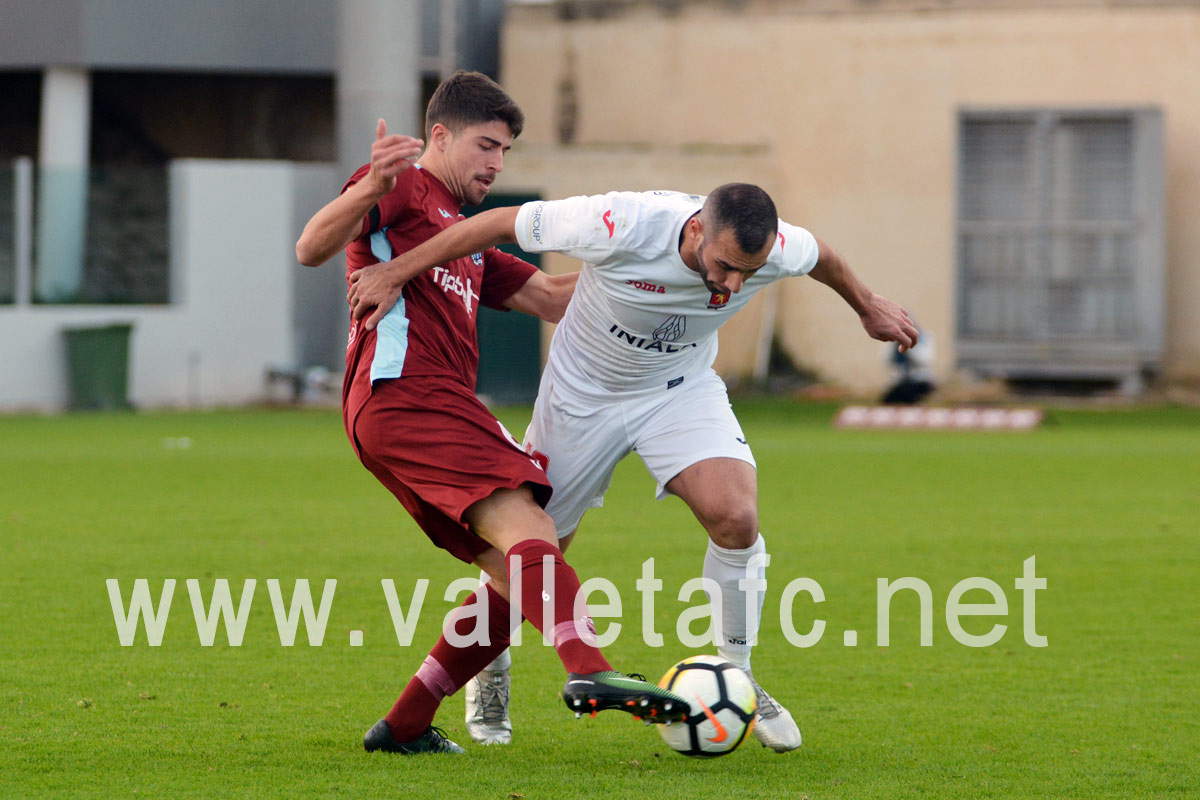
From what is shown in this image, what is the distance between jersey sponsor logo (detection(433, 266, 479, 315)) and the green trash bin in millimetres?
17583

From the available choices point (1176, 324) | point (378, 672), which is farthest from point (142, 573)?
point (1176, 324)

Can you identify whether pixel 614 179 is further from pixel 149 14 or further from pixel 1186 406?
pixel 1186 406

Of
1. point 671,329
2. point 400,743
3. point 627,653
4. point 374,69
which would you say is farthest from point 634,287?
point 374,69

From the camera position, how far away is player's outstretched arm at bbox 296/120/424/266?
4.62 meters

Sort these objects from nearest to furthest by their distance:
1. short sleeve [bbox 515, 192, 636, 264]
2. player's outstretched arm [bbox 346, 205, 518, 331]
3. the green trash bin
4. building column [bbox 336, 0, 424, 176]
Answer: player's outstretched arm [bbox 346, 205, 518, 331], short sleeve [bbox 515, 192, 636, 264], the green trash bin, building column [bbox 336, 0, 424, 176]

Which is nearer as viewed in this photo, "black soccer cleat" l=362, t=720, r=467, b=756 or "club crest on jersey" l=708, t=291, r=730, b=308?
"club crest on jersey" l=708, t=291, r=730, b=308

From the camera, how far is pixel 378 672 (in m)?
6.18

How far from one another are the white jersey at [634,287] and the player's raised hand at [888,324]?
13.5 inches

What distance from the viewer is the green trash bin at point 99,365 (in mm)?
21766

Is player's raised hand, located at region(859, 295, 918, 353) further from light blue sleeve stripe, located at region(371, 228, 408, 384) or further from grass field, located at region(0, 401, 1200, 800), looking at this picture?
light blue sleeve stripe, located at region(371, 228, 408, 384)

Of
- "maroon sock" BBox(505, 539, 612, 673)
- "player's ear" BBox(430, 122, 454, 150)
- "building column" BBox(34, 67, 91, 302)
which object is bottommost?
"maroon sock" BBox(505, 539, 612, 673)

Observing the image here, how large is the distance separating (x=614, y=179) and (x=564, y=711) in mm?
19882

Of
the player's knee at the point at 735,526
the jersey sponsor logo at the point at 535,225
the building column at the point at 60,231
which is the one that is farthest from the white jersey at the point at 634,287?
the building column at the point at 60,231

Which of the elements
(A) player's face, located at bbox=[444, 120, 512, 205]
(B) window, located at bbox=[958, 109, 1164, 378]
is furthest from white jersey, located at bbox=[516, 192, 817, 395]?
(B) window, located at bbox=[958, 109, 1164, 378]
